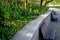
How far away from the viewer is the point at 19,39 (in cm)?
396

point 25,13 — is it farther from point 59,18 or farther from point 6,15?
point 59,18

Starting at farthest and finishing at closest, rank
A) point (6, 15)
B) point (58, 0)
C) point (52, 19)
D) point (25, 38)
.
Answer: point (58, 0) < point (52, 19) < point (6, 15) < point (25, 38)

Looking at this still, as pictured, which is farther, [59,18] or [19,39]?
[59,18]

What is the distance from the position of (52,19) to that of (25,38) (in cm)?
961

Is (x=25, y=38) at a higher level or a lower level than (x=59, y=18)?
higher

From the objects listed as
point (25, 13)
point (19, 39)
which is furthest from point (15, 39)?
point (25, 13)

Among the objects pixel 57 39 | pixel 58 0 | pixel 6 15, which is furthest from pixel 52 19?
pixel 58 0

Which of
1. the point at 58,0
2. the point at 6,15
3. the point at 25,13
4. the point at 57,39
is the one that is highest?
the point at 6,15

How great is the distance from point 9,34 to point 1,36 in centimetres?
27

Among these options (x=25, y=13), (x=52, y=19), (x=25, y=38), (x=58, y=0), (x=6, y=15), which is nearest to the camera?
(x=25, y=38)

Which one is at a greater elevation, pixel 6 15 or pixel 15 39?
pixel 6 15

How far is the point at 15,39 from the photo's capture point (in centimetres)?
397

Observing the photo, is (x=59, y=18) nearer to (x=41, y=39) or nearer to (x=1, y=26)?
(x=41, y=39)

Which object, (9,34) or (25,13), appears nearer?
(9,34)
